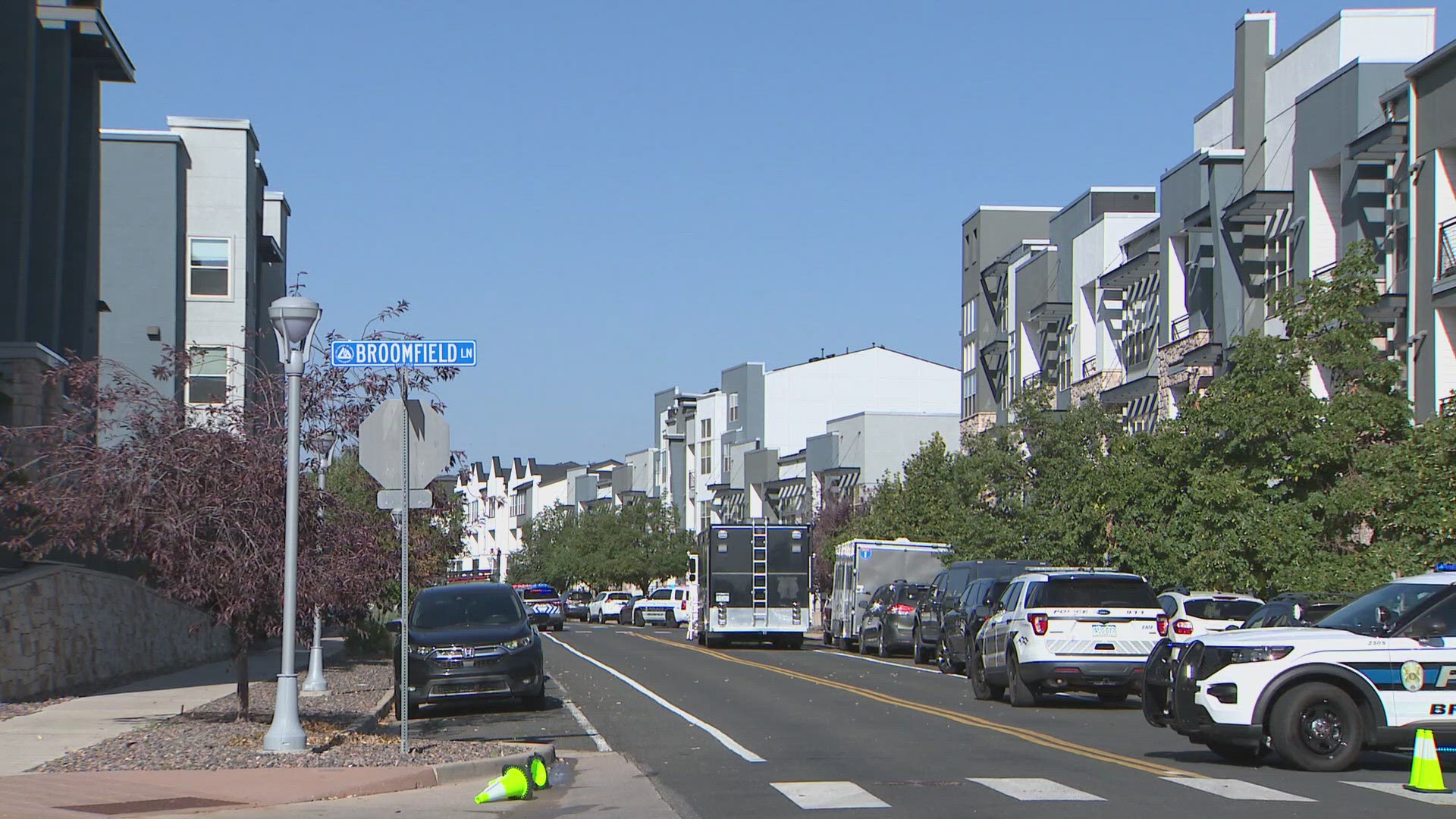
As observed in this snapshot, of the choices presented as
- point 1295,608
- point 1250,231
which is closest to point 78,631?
point 1295,608

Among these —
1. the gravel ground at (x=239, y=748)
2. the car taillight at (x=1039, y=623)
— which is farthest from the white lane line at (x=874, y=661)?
the gravel ground at (x=239, y=748)

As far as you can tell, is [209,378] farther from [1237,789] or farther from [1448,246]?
[1237,789]

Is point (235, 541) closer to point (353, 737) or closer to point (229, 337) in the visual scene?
point (353, 737)

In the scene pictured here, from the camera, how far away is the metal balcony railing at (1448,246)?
93.4 ft

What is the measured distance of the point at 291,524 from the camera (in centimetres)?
1418

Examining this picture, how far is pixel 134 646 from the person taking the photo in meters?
25.9

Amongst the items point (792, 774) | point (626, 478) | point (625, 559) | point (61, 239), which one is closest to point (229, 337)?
point (61, 239)

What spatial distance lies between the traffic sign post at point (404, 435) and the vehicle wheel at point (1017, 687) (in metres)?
8.79

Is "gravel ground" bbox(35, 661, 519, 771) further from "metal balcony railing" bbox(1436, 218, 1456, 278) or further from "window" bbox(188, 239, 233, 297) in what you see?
"window" bbox(188, 239, 233, 297)

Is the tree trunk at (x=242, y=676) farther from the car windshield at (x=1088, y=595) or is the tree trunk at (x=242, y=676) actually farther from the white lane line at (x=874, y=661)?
the white lane line at (x=874, y=661)

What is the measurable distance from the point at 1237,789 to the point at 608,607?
228ft

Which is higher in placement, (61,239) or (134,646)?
(61,239)

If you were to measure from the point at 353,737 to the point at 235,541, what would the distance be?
7.17ft

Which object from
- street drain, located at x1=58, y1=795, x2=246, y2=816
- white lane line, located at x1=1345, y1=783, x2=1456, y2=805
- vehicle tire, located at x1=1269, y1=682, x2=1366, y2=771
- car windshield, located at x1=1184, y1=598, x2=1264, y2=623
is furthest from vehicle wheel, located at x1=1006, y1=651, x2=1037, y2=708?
street drain, located at x1=58, y1=795, x2=246, y2=816
